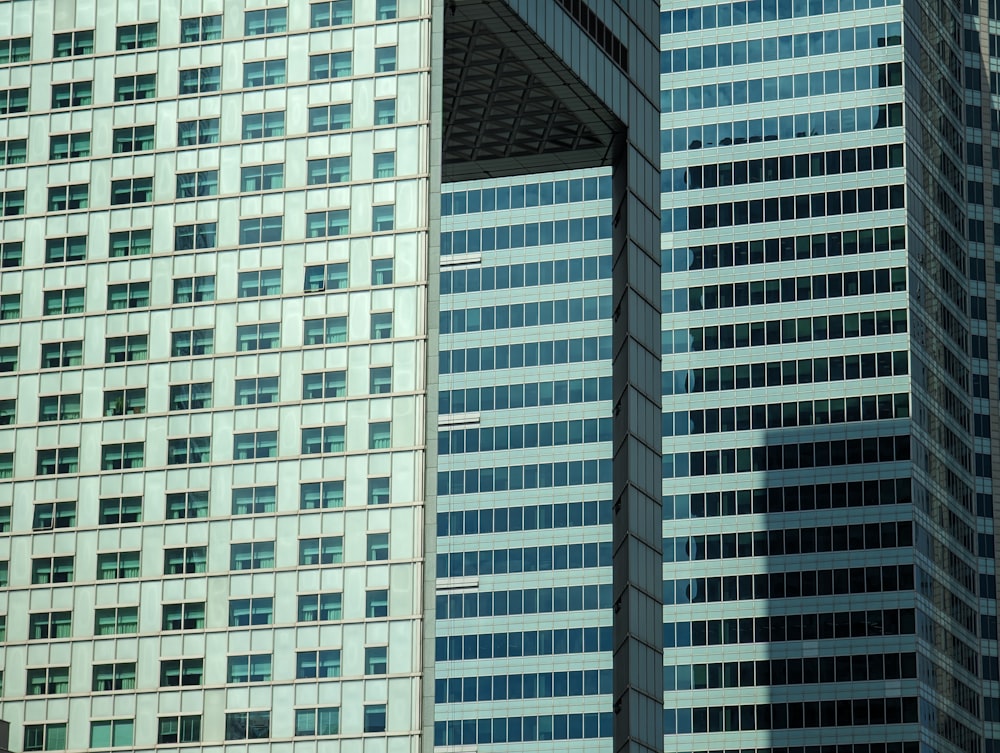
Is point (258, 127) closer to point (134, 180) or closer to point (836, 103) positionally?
point (134, 180)

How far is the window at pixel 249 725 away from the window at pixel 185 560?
684 centimetres

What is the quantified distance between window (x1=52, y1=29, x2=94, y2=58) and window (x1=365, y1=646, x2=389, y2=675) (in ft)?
108

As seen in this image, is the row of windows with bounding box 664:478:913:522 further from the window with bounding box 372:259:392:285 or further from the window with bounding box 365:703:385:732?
the window with bounding box 365:703:385:732

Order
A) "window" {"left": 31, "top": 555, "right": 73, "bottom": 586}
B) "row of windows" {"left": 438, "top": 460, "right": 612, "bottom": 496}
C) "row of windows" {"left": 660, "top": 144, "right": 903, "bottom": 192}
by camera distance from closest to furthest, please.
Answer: "window" {"left": 31, "top": 555, "right": 73, "bottom": 586}
"row of windows" {"left": 438, "top": 460, "right": 612, "bottom": 496}
"row of windows" {"left": 660, "top": 144, "right": 903, "bottom": 192}

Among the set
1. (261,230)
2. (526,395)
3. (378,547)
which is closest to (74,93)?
(261,230)

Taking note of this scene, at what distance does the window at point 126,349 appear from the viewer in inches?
4045

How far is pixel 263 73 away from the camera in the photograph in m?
105

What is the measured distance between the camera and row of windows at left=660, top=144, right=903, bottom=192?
633 ft

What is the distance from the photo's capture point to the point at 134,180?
4151 inches

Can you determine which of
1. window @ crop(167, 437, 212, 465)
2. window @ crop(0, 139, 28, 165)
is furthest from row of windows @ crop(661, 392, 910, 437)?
window @ crop(167, 437, 212, 465)

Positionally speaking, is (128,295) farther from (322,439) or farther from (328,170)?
(322,439)

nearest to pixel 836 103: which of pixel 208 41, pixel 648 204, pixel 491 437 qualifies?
pixel 491 437

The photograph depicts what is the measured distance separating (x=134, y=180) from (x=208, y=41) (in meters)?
7.49

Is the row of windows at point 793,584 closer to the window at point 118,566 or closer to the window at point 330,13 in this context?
the window at point 330,13
